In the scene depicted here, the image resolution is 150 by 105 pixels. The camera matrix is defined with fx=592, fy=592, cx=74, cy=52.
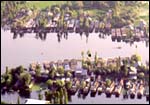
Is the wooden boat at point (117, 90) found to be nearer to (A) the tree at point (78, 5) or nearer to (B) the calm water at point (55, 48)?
(B) the calm water at point (55, 48)

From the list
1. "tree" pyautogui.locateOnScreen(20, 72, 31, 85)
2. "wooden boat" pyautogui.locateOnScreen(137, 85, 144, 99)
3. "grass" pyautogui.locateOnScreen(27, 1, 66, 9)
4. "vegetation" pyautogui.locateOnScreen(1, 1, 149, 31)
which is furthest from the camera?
"grass" pyautogui.locateOnScreen(27, 1, 66, 9)

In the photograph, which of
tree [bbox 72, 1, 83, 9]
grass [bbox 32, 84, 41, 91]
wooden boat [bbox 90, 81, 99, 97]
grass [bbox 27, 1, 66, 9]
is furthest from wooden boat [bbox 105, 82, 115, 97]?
grass [bbox 27, 1, 66, 9]

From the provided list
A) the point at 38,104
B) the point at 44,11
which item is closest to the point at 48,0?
the point at 44,11

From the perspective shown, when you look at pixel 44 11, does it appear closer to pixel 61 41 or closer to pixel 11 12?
pixel 11 12

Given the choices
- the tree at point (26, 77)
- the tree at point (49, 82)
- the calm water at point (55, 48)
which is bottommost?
the tree at point (49, 82)

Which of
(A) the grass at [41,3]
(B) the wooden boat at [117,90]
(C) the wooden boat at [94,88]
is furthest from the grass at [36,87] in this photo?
(A) the grass at [41,3]

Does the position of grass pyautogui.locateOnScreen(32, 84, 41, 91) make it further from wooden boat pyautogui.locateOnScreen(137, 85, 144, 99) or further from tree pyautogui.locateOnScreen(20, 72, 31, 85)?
wooden boat pyautogui.locateOnScreen(137, 85, 144, 99)

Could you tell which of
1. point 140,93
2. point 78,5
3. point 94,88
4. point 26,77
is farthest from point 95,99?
point 78,5

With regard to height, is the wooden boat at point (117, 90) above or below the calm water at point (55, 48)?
below
